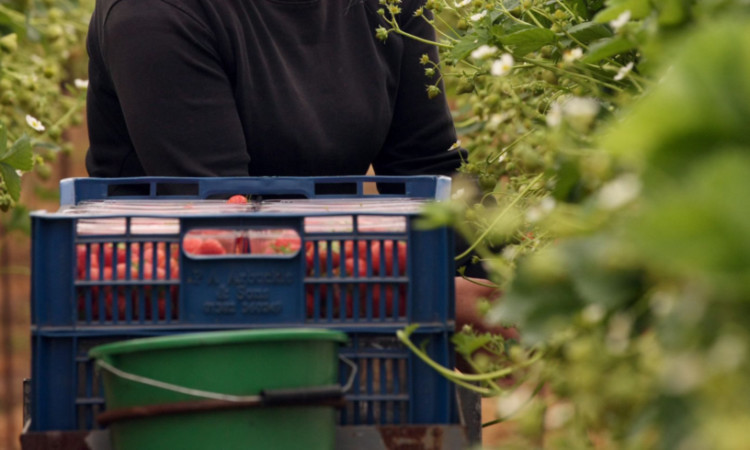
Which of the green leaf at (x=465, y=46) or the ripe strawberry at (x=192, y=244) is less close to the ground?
the green leaf at (x=465, y=46)

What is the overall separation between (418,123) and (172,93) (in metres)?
0.52

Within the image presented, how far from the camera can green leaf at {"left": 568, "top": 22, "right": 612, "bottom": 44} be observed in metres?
1.39

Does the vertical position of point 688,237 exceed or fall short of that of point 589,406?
it exceeds it

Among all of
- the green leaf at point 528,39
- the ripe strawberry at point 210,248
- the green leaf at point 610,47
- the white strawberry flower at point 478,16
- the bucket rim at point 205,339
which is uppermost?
the white strawberry flower at point 478,16

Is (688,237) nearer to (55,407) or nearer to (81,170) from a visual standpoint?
(55,407)

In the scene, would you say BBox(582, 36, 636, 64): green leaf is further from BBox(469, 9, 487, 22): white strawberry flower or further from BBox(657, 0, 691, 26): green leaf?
BBox(469, 9, 487, 22): white strawberry flower

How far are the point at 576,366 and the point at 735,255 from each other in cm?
22

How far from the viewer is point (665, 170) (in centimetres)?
65

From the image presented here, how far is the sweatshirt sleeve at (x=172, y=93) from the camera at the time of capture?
6.14 feet

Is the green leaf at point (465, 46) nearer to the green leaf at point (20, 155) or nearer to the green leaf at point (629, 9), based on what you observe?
the green leaf at point (629, 9)

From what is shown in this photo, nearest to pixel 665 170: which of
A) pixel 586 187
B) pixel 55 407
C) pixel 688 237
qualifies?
pixel 688 237

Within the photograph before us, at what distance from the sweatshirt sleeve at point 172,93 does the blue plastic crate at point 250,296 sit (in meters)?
0.72

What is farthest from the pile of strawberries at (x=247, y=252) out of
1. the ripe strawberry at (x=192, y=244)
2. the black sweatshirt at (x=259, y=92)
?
the black sweatshirt at (x=259, y=92)

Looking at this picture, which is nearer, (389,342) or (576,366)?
(576,366)
